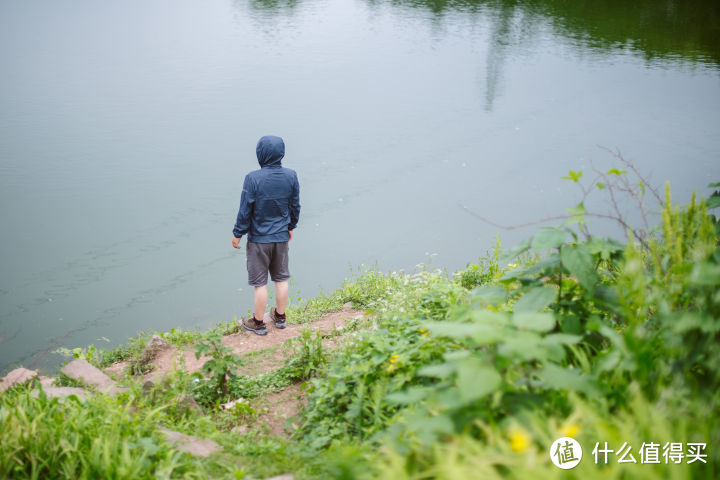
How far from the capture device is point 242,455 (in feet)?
8.77

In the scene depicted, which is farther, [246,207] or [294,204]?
[294,204]

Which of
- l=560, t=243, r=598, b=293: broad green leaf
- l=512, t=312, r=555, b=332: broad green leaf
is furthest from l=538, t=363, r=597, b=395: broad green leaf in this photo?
l=560, t=243, r=598, b=293: broad green leaf

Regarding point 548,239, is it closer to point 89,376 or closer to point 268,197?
point 268,197

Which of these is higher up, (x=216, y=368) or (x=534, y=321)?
(x=534, y=321)

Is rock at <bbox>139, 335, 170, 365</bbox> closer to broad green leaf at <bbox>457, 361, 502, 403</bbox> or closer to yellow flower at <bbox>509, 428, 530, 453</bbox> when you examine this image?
broad green leaf at <bbox>457, 361, 502, 403</bbox>

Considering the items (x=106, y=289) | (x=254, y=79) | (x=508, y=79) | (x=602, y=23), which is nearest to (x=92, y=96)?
(x=254, y=79)

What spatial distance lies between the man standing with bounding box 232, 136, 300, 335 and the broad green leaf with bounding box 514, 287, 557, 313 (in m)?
3.15

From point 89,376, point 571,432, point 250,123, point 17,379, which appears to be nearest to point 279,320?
point 89,376

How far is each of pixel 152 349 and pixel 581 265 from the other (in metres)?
4.16

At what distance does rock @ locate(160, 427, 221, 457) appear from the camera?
2.59 metres

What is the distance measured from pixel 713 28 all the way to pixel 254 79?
803 inches

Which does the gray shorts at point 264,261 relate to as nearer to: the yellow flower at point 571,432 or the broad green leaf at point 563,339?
the broad green leaf at point 563,339

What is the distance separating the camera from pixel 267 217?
4.99 m

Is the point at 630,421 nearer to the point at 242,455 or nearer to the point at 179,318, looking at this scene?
the point at 242,455
